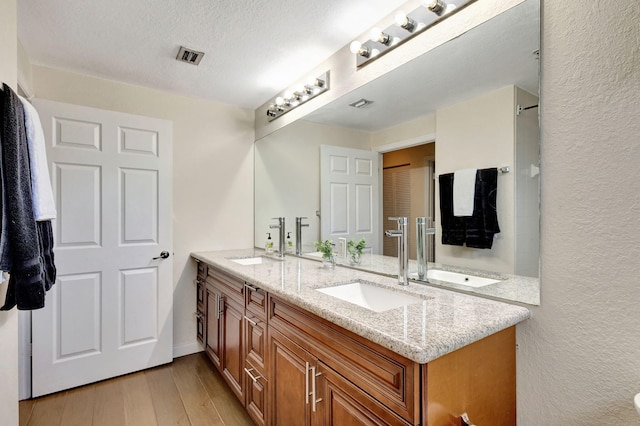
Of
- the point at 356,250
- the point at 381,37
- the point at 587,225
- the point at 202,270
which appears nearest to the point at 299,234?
the point at 356,250

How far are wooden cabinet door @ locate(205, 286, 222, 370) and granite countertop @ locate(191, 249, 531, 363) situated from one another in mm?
786

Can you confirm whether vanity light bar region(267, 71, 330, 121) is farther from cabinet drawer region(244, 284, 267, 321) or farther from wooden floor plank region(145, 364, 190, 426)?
wooden floor plank region(145, 364, 190, 426)

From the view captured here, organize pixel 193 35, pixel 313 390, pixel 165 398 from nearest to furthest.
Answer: pixel 313 390 < pixel 193 35 < pixel 165 398

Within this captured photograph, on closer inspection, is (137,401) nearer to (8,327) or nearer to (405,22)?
(8,327)

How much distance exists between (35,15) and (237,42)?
105cm

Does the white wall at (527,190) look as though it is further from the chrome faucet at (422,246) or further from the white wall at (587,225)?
the chrome faucet at (422,246)

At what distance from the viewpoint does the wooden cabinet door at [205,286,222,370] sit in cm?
233

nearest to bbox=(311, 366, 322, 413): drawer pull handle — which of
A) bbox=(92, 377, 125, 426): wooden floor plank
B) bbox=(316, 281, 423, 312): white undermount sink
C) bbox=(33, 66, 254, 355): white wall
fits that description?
bbox=(316, 281, 423, 312): white undermount sink

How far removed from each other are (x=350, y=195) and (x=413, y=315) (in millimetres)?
1225

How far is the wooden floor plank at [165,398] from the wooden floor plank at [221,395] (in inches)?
7.7

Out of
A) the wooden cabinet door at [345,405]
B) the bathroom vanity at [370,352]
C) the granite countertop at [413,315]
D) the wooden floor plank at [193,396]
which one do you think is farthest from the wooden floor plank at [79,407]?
the wooden cabinet door at [345,405]

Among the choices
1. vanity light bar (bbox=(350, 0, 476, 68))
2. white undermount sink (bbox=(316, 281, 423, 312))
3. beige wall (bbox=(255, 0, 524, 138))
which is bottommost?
white undermount sink (bbox=(316, 281, 423, 312))

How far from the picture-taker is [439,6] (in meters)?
1.40

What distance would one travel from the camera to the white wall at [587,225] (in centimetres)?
92
